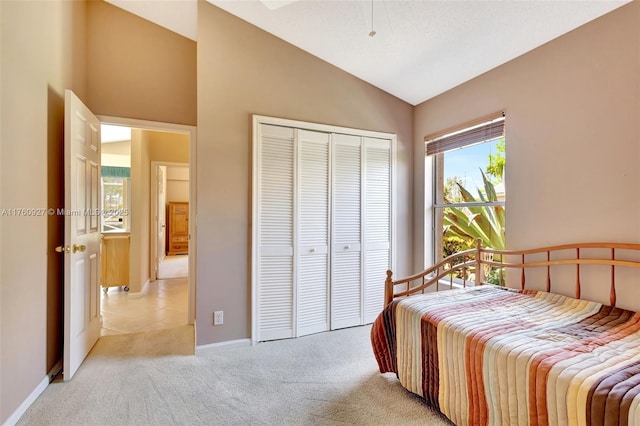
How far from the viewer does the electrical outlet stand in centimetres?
250

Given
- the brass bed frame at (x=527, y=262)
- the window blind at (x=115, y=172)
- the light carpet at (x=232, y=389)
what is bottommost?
the light carpet at (x=232, y=389)

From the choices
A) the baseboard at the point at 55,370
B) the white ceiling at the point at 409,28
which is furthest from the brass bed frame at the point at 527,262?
the baseboard at the point at 55,370

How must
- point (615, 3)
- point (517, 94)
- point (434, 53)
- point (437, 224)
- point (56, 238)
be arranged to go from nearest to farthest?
point (615, 3), point (56, 238), point (517, 94), point (434, 53), point (437, 224)

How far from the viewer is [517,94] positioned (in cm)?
237

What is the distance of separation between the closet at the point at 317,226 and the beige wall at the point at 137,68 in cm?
107

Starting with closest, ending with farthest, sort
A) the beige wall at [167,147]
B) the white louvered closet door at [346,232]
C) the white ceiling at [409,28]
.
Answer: the white ceiling at [409,28] < the white louvered closet door at [346,232] < the beige wall at [167,147]

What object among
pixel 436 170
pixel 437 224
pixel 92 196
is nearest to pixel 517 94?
pixel 436 170

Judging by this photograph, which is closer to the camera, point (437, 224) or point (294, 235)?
point (294, 235)

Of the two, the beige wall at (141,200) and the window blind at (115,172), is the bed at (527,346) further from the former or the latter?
the window blind at (115,172)

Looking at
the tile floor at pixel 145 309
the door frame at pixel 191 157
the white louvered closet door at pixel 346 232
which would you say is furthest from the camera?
the tile floor at pixel 145 309

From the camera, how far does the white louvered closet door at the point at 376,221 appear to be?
10.3 feet

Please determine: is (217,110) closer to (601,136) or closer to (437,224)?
(437,224)

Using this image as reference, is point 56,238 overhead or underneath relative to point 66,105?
underneath

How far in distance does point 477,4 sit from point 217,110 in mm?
2039
